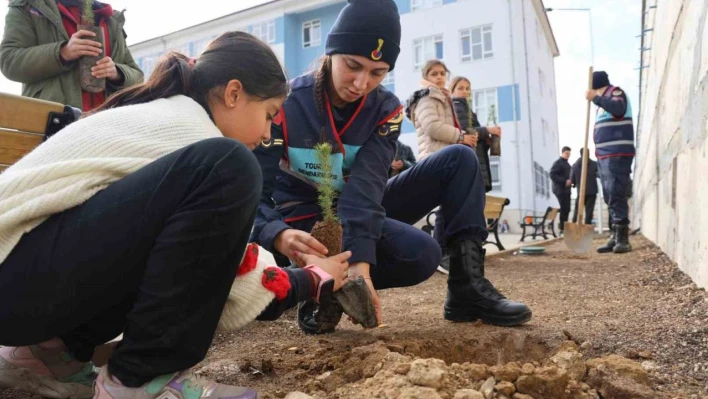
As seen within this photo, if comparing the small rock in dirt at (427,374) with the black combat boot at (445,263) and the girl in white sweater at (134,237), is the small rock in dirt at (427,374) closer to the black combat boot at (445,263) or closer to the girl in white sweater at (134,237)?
the girl in white sweater at (134,237)

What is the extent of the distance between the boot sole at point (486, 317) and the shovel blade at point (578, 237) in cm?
418

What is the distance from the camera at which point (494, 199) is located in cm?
635

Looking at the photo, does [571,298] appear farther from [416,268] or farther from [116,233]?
[116,233]

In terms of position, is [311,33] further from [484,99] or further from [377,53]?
[377,53]

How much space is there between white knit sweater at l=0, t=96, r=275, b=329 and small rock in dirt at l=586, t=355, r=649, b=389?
0.89m

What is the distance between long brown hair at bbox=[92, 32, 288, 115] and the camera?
1378 mm

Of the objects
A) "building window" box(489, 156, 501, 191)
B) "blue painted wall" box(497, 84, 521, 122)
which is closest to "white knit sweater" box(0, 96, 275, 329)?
"building window" box(489, 156, 501, 191)

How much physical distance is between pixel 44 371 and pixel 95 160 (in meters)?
0.69

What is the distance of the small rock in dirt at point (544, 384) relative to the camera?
1237 mm

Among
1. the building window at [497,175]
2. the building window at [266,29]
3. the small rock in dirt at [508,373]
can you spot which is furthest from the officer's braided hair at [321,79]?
the building window at [266,29]

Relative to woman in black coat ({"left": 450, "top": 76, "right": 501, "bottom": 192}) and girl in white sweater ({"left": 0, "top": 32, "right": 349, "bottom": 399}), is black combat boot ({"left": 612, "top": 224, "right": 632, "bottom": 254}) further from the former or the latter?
girl in white sweater ({"left": 0, "top": 32, "right": 349, "bottom": 399})

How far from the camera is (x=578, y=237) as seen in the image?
5.96 metres

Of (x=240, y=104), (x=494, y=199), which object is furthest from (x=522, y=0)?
(x=240, y=104)

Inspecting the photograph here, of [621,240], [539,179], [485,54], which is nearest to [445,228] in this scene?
[621,240]
